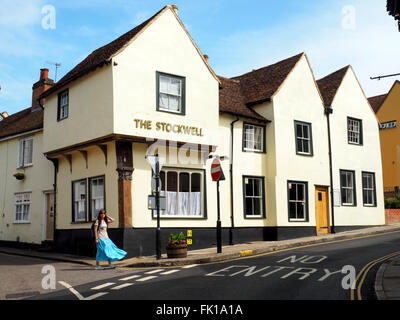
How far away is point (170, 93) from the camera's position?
17.8 metres

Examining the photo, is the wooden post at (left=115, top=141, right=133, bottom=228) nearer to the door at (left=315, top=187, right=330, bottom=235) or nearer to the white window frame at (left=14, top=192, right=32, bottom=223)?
the white window frame at (left=14, top=192, right=32, bottom=223)

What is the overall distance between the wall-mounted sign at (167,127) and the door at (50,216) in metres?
Answer: 7.26

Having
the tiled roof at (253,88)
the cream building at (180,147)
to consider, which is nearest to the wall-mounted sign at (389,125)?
the cream building at (180,147)

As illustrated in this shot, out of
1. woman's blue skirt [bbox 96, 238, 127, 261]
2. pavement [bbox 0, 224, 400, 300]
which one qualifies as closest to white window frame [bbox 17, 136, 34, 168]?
pavement [bbox 0, 224, 400, 300]

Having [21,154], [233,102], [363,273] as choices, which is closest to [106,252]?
[363,273]

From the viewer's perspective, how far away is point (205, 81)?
19047 millimetres

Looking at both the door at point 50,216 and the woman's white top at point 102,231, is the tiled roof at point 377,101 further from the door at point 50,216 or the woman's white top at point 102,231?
the woman's white top at point 102,231

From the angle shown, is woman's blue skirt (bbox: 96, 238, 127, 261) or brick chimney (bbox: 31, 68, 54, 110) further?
brick chimney (bbox: 31, 68, 54, 110)

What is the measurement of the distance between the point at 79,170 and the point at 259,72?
1178 centimetres

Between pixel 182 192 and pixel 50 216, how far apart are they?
7.10 meters

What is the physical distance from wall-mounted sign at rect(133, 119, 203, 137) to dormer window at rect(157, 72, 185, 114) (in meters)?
0.59

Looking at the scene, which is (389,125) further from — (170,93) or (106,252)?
(106,252)

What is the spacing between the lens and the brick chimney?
26.8 metres

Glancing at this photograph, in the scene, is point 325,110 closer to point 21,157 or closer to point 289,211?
point 289,211
